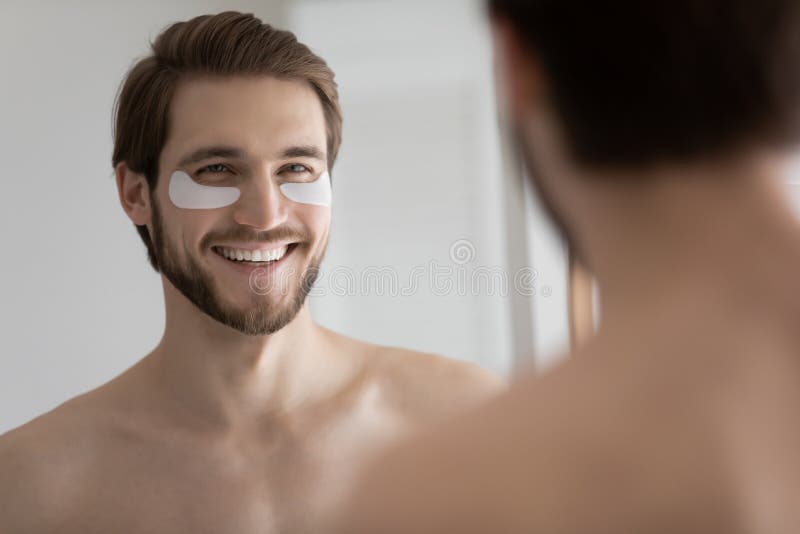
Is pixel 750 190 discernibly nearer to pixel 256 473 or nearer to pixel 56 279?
pixel 256 473

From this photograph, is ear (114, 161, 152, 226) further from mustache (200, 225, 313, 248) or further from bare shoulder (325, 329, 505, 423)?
bare shoulder (325, 329, 505, 423)

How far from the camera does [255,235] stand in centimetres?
154

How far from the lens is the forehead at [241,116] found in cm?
151

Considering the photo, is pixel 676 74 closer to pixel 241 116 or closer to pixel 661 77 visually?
pixel 661 77

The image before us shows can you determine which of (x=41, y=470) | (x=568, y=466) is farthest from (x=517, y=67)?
(x=41, y=470)

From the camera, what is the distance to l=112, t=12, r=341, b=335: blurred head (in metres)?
1.53

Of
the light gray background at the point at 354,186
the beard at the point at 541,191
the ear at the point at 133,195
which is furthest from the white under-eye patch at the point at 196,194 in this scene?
the beard at the point at 541,191

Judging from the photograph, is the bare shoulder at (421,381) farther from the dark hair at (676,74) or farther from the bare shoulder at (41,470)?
the dark hair at (676,74)

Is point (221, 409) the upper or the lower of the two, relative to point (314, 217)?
lower

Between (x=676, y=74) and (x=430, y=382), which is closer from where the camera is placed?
(x=676, y=74)

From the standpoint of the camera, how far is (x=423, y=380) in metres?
1.71

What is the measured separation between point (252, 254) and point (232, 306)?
3.7 inches

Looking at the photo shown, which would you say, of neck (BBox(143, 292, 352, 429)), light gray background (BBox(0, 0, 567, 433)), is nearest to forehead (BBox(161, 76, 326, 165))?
neck (BBox(143, 292, 352, 429))

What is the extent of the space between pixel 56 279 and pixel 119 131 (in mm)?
862
